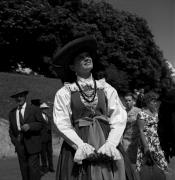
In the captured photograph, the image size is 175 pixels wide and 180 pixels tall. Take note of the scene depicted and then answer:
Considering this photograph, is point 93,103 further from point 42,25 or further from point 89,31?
point 89,31

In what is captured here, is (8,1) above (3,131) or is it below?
above

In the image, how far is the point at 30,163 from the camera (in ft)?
23.8

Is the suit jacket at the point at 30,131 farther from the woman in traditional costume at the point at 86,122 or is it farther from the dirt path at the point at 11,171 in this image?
the woman in traditional costume at the point at 86,122

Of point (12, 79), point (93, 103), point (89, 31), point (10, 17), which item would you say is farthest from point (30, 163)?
point (89, 31)

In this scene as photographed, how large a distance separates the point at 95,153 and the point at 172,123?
0.73m

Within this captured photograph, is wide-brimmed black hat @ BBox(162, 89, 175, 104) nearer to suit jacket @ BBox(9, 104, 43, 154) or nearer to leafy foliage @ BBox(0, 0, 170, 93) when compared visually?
suit jacket @ BBox(9, 104, 43, 154)

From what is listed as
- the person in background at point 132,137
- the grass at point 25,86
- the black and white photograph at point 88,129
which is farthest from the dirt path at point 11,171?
the grass at point 25,86

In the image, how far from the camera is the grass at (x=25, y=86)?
60.6ft

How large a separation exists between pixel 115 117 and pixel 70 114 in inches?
16.6

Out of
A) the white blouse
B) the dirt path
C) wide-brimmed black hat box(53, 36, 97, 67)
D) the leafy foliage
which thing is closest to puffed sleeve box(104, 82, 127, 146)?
the white blouse

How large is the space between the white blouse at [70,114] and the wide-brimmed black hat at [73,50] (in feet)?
0.74

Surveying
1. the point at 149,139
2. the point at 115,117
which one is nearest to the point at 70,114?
the point at 115,117

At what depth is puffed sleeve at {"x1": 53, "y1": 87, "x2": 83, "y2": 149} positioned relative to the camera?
11.5ft

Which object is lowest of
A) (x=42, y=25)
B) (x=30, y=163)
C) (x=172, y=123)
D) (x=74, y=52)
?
(x=30, y=163)
